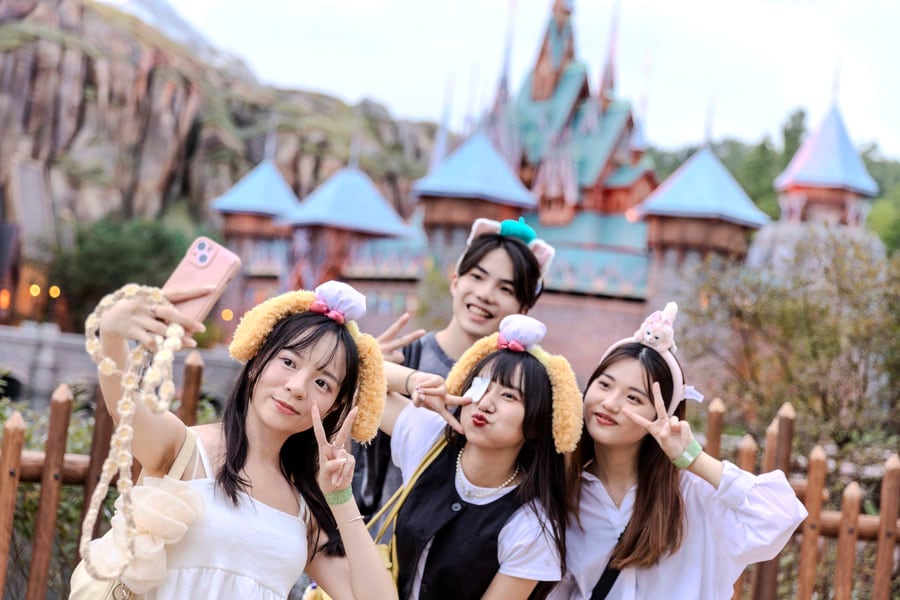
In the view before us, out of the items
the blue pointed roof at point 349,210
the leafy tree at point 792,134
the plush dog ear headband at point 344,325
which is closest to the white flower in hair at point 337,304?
the plush dog ear headband at point 344,325

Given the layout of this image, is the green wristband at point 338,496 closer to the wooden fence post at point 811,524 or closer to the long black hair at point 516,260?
the long black hair at point 516,260

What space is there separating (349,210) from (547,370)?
1595 cm

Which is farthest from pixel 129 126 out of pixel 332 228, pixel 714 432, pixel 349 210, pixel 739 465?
pixel 739 465

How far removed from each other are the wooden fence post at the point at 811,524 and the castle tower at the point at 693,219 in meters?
10.7

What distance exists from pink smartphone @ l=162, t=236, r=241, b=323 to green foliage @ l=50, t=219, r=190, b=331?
23.7m

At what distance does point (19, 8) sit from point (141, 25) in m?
4.42

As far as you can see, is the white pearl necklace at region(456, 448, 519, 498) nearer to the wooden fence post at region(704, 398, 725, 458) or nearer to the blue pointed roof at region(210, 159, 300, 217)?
the wooden fence post at region(704, 398, 725, 458)

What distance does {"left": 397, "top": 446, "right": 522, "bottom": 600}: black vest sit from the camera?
2324 mm

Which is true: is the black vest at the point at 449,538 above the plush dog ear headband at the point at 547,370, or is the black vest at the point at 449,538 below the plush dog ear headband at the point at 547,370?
below

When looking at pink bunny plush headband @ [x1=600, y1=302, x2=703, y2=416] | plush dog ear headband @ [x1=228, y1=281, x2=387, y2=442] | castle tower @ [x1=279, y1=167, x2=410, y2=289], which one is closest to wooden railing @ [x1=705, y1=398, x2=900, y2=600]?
pink bunny plush headband @ [x1=600, y1=302, x2=703, y2=416]

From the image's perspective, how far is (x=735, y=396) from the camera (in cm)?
835

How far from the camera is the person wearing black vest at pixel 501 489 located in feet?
7.59

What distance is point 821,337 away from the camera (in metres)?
7.84

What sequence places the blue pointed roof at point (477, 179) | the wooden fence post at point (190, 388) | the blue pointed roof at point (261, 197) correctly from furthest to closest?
the blue pointed roof at point (261, 197), the blue pointed roof at point (477, 179), the wooden fence post at point (190, 388)
